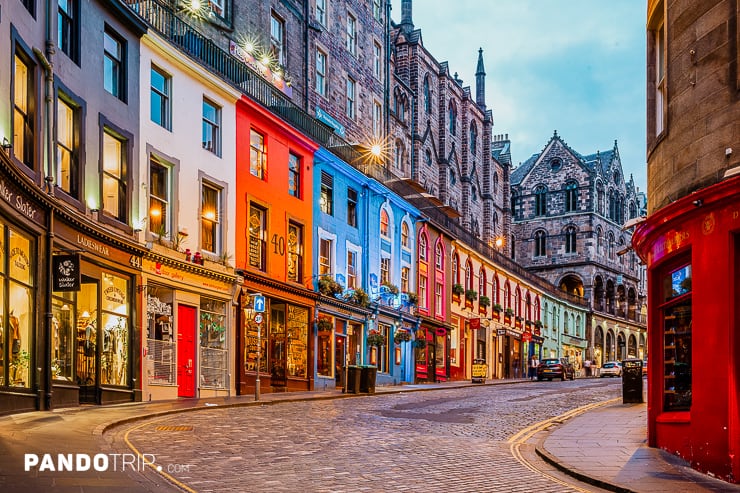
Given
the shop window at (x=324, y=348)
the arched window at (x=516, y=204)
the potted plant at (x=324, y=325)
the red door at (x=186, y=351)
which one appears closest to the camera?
the red door at (x=186, y=351)

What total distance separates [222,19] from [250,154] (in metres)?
6.07

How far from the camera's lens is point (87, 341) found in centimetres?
2012

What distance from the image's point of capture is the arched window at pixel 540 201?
290 feet

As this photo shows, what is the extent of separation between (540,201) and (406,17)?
35.8 meters

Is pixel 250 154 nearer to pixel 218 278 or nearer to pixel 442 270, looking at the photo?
pixel 218 278

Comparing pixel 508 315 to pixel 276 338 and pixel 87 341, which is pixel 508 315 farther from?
pixel 87 341

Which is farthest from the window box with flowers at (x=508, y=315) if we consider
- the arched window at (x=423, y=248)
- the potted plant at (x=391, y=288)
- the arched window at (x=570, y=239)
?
the arched window at (x=570, y=239)

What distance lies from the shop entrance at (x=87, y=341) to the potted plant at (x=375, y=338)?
717 inches

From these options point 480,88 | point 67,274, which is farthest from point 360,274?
point 480,88

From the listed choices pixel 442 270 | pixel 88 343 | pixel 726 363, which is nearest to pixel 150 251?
pixel 88 343

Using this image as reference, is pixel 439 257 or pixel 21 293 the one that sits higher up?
pixel 439 257

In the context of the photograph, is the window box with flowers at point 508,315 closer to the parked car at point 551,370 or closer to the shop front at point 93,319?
the parked car at point 551,370

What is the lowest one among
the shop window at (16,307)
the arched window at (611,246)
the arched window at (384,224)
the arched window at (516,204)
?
the shop window at (16,307)

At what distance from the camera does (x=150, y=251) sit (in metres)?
22.8
